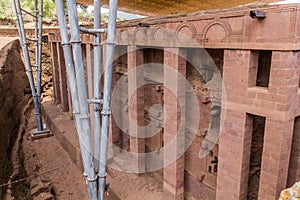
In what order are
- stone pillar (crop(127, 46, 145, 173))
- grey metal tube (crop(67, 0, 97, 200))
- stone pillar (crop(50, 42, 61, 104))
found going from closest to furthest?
grey metal tube (crop(67, 0, 97, 200))
stone pillar (crop(127, 46, 145, 173))
stone pillar (crop(50, 42, 61, 104))

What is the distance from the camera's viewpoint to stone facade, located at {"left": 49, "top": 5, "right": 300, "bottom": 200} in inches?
138

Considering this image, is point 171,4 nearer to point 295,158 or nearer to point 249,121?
point 249,121

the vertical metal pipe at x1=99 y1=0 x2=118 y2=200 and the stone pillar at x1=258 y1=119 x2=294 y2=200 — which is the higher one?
the vertical metal pipe at x1=99 y1=0 x2=118 y2=200

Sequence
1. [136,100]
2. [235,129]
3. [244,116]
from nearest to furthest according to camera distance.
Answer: [244,116], [235,129], [136,100]

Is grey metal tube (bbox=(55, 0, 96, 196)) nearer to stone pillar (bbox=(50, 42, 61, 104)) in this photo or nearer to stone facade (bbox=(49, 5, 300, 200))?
stone facade (bbox=(49, 5, 300, 200))

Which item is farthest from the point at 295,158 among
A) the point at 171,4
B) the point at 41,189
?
the point at 171,4

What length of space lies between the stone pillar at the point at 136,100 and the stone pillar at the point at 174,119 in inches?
51.2

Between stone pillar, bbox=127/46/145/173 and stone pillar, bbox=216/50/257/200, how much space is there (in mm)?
2805

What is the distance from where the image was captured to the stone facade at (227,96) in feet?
11.5

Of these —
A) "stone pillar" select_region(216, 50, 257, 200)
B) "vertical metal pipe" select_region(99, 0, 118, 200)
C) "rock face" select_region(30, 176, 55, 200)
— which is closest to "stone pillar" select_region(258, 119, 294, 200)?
"stone pillar" select_region(216, 50, 257, 200)

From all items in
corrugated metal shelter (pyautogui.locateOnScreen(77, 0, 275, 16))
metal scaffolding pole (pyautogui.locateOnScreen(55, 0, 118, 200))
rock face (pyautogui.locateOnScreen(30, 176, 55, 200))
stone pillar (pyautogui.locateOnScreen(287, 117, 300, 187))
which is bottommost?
rock face (pyautogui.locateOnScreen(30, 176, 55, 200))

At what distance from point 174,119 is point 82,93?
268cm

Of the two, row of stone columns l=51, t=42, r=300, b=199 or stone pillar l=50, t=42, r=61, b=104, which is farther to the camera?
stone pillar l=50, t=42, r=61, b=104

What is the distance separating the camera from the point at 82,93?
3.08 metres
